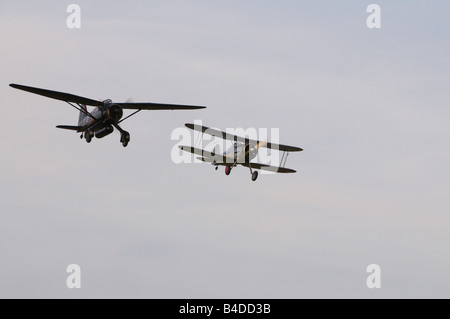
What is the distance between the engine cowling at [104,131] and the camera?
174 feet

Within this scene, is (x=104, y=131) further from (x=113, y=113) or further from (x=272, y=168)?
(x=272, y=168)

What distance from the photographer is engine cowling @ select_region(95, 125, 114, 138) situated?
5312 cm

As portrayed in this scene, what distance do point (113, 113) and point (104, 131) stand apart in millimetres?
1681

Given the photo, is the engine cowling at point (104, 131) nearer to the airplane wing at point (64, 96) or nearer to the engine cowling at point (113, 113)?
the engine cowling at point (113, 113)

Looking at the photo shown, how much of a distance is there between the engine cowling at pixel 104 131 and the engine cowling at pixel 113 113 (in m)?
0.67

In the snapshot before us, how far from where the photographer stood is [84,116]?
2211 inches

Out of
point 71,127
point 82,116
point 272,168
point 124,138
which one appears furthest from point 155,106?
point 272,168

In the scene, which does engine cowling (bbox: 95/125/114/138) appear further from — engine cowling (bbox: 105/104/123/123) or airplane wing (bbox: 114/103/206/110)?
airplane wing (bbox: 114/103/206/110)

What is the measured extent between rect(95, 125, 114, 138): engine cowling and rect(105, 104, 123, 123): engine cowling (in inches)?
26.5

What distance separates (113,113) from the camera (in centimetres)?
5231

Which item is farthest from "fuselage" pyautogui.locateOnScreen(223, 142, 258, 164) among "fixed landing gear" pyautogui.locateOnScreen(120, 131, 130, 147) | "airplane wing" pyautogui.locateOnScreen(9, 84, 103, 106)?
"airplane wing" pyautogui.locateOnScreen(9, 84, 103, 106)

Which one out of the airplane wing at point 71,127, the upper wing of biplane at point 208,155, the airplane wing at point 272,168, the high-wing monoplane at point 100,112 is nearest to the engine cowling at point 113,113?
the high-wing monoplane at point 100,112
